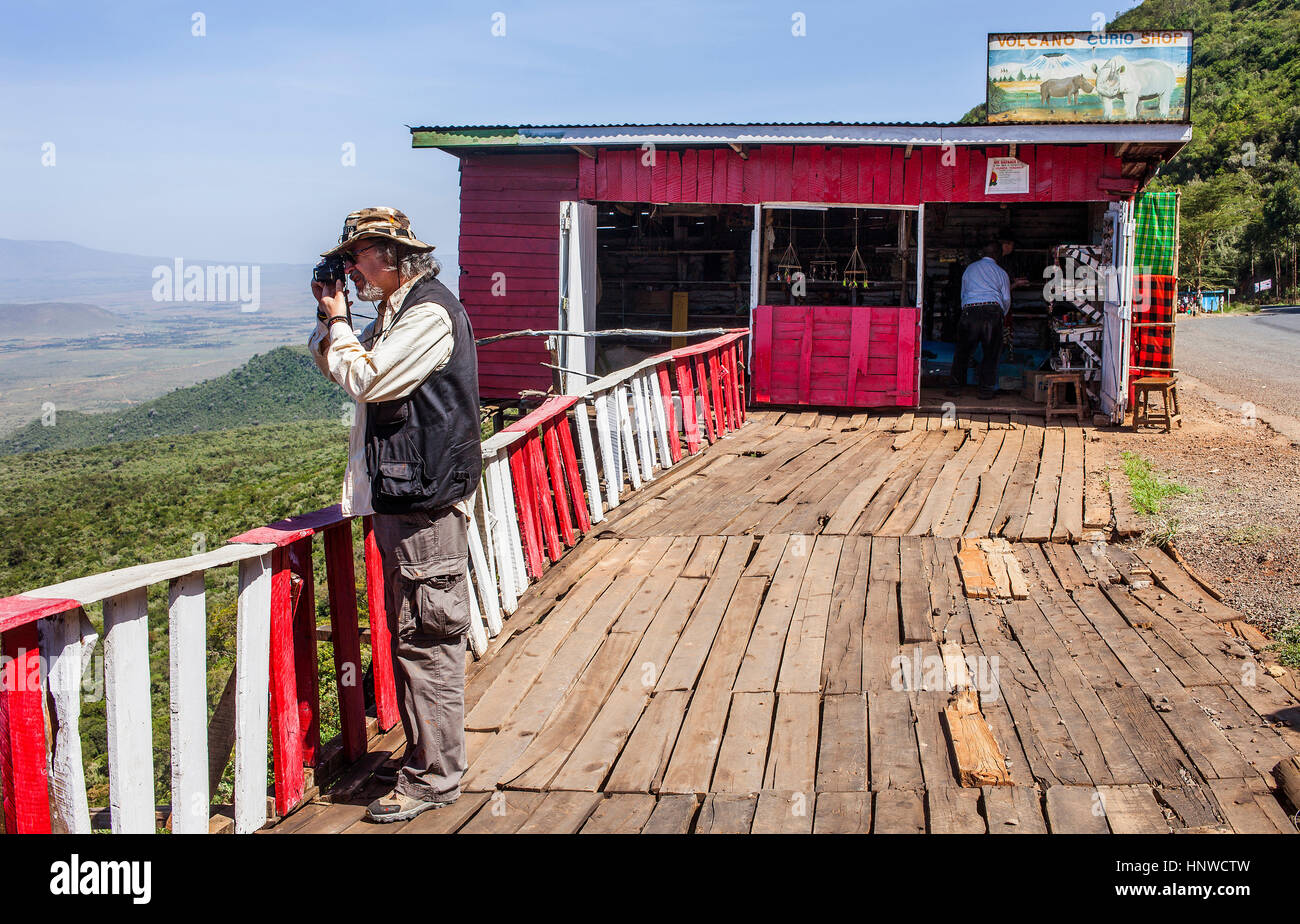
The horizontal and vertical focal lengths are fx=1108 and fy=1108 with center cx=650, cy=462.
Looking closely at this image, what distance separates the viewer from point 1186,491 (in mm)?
8922

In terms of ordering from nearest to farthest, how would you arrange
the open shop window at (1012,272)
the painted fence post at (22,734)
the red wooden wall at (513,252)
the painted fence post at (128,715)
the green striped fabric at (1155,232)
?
the painted fence post at (22,734)
the painted fence post at (128,715)
the green striped fabric at (1155,232)
the red wooden wall at (513,252)
the open shop window at (1012,272)

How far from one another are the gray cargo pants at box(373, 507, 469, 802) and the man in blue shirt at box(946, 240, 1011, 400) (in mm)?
10620

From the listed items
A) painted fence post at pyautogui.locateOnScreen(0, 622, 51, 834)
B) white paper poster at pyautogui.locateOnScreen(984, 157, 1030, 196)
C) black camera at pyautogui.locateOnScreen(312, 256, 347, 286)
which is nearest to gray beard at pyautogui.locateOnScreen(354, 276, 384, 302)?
black camera at pyautogui.locateOnScreen(312, 256, 347, 286)

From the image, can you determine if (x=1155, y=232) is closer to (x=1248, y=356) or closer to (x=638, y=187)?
(x=638, y=187)

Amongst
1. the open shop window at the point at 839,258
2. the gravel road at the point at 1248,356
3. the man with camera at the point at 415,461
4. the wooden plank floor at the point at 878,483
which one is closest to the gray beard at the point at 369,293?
the man with camera at the point at 415,461

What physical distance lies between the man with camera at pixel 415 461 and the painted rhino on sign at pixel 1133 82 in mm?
10832

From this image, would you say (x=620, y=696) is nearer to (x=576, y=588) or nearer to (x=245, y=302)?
(x=576, y=588)

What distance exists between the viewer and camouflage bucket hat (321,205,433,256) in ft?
12.1

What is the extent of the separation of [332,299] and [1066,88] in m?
11.2

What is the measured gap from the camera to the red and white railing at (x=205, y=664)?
2734 mm

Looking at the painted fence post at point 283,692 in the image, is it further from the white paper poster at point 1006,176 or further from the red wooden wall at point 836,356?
Result: the white paper poster at point 1006,176

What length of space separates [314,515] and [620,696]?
1544 mm

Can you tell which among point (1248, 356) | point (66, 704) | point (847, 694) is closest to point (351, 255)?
A: point (66, 704)

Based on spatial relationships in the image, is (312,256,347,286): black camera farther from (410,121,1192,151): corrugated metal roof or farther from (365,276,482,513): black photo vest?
(410,121,1192,151): corrugated metal roof
